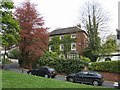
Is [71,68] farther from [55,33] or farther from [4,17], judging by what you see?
[55,33]

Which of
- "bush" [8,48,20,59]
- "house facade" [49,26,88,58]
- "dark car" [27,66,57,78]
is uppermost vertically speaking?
"house facade" [49,26,88,58]

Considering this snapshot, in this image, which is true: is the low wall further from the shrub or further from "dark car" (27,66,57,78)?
"dark car" (27,66,57,78)

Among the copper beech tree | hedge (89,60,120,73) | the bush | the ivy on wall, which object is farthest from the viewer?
the bush

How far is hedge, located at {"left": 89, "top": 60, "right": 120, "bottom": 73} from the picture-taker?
119 ft

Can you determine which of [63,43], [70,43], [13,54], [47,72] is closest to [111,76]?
[47,72]

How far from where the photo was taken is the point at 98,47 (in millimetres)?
50438

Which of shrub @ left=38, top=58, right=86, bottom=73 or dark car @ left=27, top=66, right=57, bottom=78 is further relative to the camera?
shrub @ left=38, top=58, right=86, bottom=73

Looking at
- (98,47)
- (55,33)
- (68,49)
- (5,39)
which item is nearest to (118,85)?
(5,39)

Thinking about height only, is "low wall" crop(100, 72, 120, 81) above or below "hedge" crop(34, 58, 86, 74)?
below

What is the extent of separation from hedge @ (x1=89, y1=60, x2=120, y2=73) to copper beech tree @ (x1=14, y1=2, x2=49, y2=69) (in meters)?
10.7

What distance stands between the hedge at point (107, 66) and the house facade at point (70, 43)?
16.4m

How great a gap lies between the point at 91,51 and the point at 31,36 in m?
13.0

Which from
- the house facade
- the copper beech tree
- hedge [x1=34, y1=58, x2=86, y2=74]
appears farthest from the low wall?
the house facade

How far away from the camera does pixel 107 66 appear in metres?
37.3
